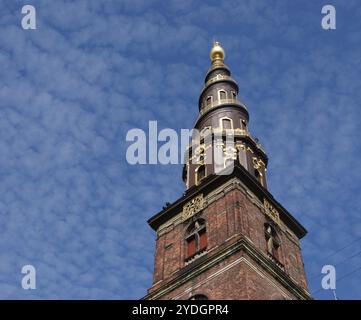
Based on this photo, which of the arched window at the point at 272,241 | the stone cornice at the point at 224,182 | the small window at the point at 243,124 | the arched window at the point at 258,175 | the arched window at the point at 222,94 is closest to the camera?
the arched window at the point at 272,241

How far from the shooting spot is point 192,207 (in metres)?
34.2

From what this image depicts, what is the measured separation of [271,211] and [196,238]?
15.9 feet

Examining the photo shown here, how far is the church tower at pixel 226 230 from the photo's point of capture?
2856cm

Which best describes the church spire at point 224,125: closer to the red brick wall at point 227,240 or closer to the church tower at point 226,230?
the church tower at point 226,230

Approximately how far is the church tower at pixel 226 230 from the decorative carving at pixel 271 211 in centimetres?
8

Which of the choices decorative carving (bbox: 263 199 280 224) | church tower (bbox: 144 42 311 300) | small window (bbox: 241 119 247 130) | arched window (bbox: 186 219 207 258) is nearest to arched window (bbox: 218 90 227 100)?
church tower (bbox: 144 42 311 300)

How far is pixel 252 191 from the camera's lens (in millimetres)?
33750

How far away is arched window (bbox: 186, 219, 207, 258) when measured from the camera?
104ft

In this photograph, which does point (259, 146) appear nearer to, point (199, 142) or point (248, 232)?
point (199, 142)

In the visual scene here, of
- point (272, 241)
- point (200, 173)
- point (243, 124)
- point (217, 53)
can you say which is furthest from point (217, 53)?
point (272, 241)

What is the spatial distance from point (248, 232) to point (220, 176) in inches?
171

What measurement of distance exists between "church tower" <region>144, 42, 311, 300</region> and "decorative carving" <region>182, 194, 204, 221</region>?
55mm

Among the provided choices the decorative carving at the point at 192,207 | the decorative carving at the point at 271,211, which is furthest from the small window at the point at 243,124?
the decorative carving at the point at 192,207
